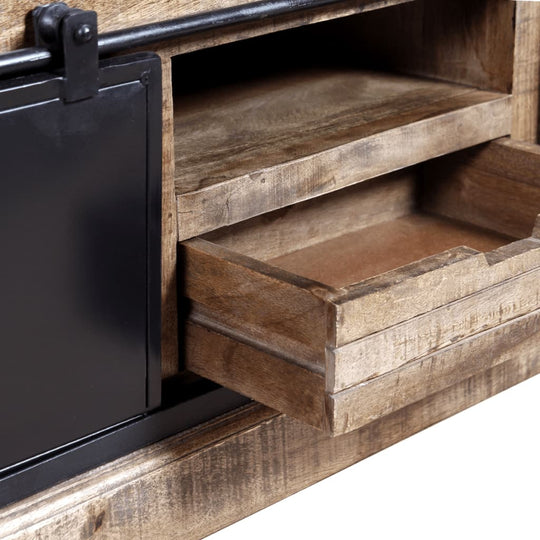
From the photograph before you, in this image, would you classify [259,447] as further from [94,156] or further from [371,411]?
[94,156]

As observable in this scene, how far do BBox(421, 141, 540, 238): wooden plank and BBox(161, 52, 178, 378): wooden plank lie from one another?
46 centimetres

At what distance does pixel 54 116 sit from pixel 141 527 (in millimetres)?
420

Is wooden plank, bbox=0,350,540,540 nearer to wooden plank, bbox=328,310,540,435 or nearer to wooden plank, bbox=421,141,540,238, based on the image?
wooden plank, bbox=328,310,540,435

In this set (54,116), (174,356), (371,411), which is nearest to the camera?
(54,116)

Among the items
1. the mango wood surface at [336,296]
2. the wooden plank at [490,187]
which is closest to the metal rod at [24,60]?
the mango wood surface at [336,296]

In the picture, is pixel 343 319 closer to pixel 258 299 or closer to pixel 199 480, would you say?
pixel 258 299

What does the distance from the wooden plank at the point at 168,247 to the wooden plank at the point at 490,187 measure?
1.50ft

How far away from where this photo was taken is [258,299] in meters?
1.15

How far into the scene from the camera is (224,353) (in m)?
1.20

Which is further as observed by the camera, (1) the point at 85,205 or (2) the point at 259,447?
(2) the point at 259,447

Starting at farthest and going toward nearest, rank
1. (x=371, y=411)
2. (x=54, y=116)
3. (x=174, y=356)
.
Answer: (x=174, y=356) → (x=371, y=411) → (x=54, y=116)

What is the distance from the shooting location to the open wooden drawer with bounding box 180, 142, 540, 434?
110 centimetres

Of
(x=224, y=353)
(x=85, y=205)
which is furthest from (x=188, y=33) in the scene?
(x=224, y=353)

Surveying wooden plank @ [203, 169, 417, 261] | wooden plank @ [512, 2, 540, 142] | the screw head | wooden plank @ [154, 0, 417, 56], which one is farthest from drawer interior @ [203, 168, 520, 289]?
the screw head
